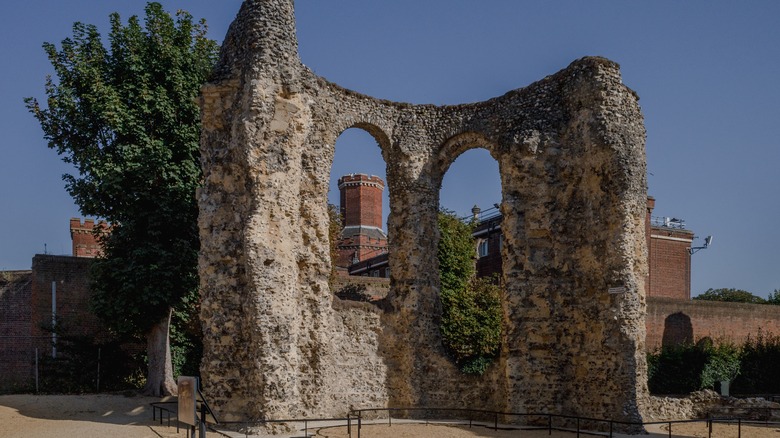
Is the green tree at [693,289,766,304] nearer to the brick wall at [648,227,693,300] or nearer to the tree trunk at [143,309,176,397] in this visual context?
the brick wall at [648,227,693,300]

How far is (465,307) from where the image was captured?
29.0 m

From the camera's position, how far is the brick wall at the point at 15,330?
24969 millimetres

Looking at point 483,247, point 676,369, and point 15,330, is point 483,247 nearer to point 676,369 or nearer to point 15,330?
point 676,369

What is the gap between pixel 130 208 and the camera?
22828mm

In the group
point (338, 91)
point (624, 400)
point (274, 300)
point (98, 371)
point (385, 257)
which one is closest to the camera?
point (274, 300)

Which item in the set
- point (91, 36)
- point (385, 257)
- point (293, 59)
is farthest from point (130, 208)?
point (385, 257)

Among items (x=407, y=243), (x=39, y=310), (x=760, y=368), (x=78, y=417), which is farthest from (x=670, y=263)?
(x=78, y=417)

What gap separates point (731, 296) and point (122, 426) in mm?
47083

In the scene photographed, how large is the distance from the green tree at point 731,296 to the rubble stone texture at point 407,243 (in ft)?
123

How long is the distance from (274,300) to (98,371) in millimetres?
9340

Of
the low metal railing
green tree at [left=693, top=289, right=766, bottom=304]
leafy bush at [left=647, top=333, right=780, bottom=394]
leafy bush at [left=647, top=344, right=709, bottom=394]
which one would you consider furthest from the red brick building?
green tree at [left=693, top=289, right=766, bottom=304]

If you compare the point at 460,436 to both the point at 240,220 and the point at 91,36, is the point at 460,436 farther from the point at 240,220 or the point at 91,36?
the point at 91,36

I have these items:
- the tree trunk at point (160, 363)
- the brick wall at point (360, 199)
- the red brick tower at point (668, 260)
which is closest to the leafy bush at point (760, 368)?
the red brick tower at point (668, 260)

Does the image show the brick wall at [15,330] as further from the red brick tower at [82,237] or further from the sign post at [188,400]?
the sign post at [188,400]
